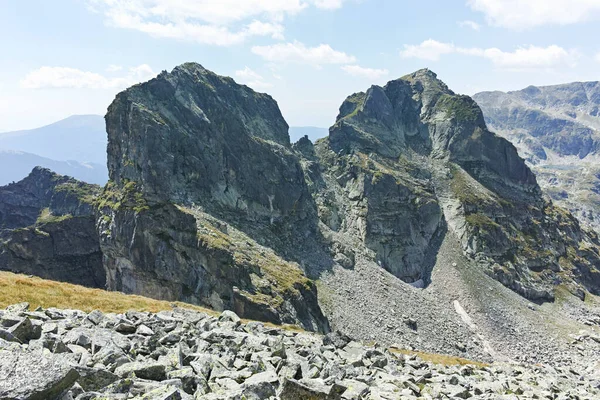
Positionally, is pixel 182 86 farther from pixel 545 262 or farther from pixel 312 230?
pixel 545 262

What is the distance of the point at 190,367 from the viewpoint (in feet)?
51.1

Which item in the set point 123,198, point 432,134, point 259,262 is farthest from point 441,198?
point 123,198

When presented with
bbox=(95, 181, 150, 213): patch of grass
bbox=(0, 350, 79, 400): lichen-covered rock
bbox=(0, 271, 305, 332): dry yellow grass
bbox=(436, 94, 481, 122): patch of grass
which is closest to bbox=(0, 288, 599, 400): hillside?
bbox=(0, 350, 79, 400): lichen-covered rock

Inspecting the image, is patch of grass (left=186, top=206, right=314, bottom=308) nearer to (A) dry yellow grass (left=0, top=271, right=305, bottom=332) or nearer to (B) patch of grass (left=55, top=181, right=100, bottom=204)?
(A) dry yellow grass (left=0, top=271, right=305, bottom=332)

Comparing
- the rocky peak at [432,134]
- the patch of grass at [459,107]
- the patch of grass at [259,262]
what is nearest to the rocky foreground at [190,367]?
the patch of grass at [259,262]

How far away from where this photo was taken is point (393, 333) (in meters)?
84.2

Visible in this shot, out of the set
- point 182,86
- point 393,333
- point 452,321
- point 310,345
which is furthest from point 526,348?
point 182,86

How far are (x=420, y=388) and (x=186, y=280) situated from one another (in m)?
58.5

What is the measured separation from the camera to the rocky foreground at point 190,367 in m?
11.9

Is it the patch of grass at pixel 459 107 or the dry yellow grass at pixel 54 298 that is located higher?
the patch of grass at pixel 459 107

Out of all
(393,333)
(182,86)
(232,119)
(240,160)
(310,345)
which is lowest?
(393,333)

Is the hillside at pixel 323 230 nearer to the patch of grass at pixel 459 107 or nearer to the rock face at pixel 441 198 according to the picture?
the rock face at pixel 441 198

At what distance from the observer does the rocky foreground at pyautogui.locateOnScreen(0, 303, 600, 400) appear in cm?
1195

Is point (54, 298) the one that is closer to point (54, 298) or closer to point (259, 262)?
point (54, 298)
